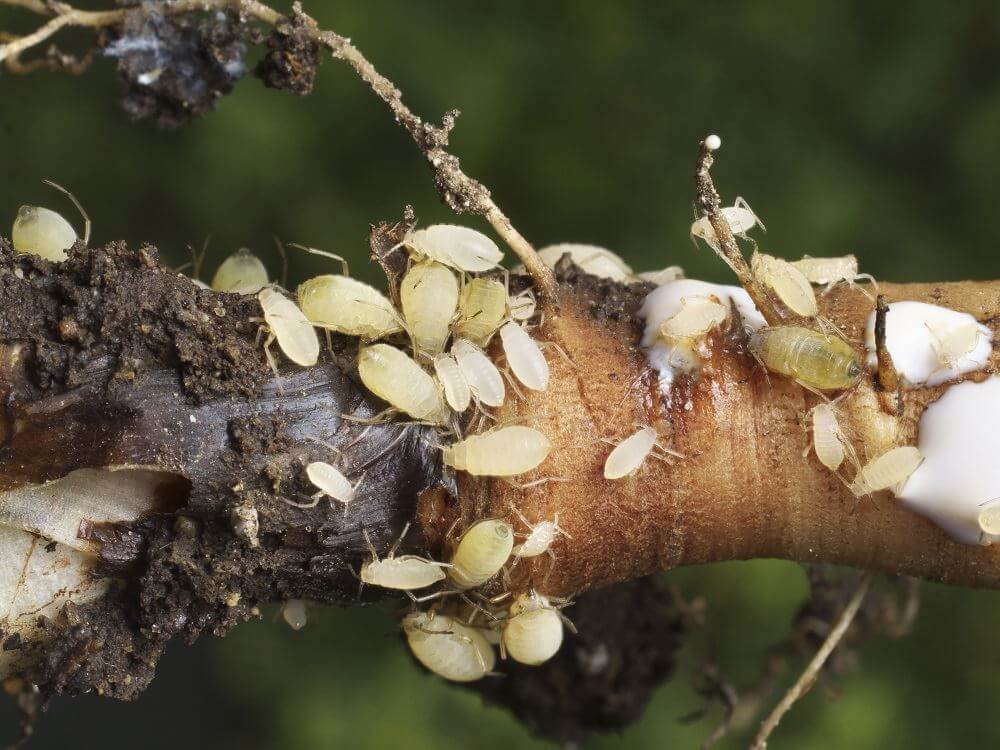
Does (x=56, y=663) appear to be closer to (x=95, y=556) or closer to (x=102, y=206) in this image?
(x=95, y=556)

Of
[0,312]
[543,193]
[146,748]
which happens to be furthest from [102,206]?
[0,312]

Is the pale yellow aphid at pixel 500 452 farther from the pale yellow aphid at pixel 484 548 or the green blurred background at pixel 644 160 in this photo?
the green blurred background at pixel 644 160

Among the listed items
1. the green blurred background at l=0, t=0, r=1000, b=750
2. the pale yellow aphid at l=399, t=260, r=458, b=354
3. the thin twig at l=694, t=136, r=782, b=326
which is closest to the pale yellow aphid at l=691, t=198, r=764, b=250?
the thin twig at l=694, t=136, r=782, b=326

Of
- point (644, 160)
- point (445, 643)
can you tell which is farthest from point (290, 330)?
point (644, 160)

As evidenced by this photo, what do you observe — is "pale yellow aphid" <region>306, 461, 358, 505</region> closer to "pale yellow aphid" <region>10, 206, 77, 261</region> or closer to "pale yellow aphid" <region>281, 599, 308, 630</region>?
"pale yellow aphid" <region>281, 599, 308, 630</region>

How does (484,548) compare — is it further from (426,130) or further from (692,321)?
(426,130)

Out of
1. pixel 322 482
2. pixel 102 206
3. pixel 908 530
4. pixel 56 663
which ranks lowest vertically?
pixel 102 206
